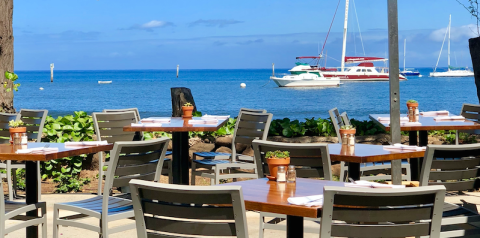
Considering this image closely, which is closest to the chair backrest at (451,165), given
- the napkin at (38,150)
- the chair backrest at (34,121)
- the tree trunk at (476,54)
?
the napkin at (38,150)

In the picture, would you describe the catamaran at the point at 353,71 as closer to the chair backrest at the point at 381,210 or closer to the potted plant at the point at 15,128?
the potted plant at the point at 15,128

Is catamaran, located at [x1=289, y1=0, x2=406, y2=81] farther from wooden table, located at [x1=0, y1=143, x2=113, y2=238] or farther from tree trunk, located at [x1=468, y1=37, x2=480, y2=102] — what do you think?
wooden table, located at [x1=0, y1=143, x2=113, y2=238]

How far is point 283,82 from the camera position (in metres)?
61.8

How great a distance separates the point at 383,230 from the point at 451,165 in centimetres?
127

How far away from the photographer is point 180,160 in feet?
15.8

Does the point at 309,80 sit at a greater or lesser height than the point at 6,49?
lesser

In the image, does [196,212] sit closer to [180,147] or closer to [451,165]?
[451,165]

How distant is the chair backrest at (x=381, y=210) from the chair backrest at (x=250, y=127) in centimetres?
298

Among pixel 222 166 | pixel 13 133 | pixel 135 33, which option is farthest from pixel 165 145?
pixel 135 33

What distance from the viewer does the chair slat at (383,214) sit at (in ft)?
6.34

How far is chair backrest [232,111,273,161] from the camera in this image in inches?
Answer: 199

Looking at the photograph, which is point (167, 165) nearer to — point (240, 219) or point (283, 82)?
point (240, 219)

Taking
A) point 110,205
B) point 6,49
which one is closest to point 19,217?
point 110,205

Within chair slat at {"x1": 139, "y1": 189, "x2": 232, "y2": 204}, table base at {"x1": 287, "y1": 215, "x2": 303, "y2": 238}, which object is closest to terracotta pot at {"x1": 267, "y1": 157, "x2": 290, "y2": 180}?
table base at {"x1": 287, "y1": 215, "x2": 303, "y2": 238}
